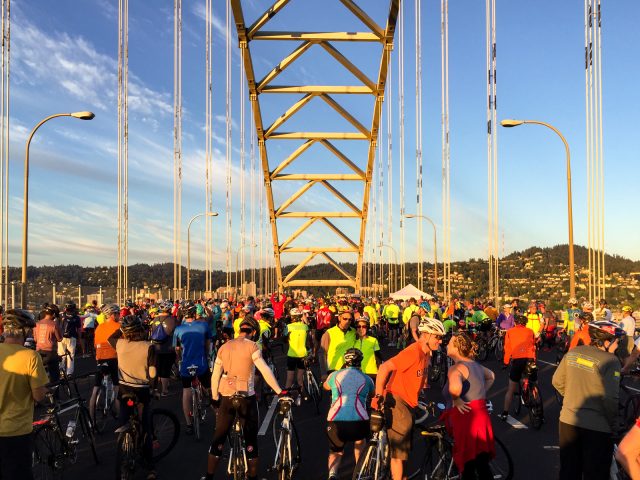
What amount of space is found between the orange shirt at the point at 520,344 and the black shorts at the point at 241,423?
5301 millimetres

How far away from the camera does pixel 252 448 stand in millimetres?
6535

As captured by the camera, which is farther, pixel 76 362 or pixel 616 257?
pixel 616 257

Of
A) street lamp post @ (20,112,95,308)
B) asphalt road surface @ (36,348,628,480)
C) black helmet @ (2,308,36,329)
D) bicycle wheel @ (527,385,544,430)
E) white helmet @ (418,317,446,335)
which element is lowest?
asphalt road surface @ (36,348,628,480)

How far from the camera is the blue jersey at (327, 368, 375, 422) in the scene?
6133 mm

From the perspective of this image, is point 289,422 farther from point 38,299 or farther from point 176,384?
point 38,299

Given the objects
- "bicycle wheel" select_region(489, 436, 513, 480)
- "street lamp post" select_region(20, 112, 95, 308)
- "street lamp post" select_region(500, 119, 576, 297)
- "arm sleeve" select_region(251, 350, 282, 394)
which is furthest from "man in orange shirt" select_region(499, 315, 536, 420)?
"street lamp post" select_region(20, 112, 95, 308)

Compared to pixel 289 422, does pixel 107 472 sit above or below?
below

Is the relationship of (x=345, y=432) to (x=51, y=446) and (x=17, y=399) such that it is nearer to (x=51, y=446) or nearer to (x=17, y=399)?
(x=17, y=399)

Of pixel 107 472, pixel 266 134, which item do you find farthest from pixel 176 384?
pixel 266 134

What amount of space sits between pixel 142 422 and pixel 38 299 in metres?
21.0

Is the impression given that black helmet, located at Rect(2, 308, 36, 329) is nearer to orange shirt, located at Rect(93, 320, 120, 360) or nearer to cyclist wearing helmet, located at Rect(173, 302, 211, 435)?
cyclist wearing helmet, located at Rect(173, 302, 211, 435)

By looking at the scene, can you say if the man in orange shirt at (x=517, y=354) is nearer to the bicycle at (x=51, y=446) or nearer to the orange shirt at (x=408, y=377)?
the orange shirt at (x=408, y=377)

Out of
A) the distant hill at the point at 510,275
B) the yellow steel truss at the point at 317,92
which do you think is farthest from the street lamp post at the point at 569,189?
the distant hill at the point at 510,275

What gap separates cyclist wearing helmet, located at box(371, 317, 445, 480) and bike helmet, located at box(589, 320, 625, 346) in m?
1.23
